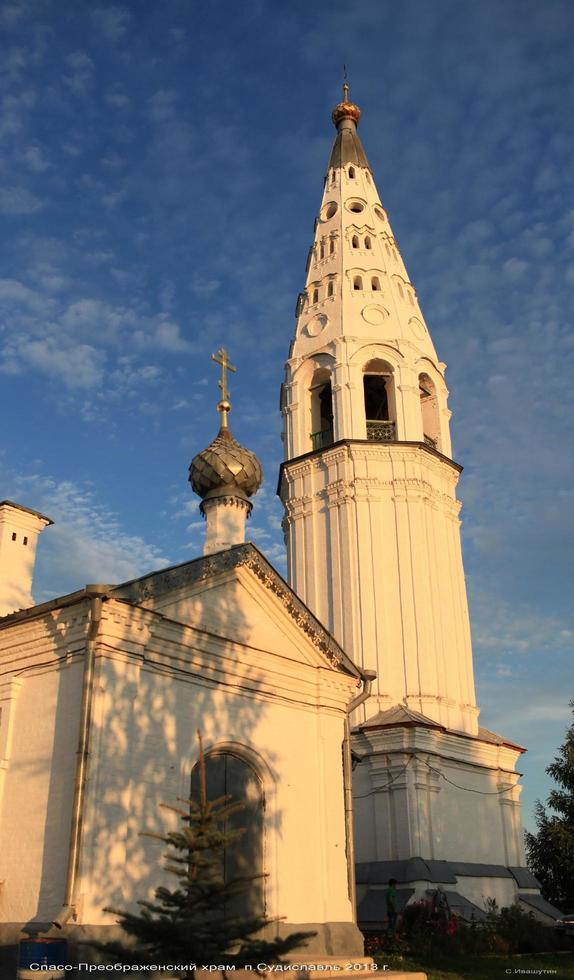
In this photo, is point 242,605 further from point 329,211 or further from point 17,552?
point 329,211

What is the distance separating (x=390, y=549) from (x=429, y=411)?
5269 millimetres

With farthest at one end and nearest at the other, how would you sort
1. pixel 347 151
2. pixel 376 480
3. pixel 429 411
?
pixel 347 151 < pixel 429 411 < pixel 376 480

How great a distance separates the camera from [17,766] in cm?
1233

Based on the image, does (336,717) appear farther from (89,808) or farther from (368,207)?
(368,207)

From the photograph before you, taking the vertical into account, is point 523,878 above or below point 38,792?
below

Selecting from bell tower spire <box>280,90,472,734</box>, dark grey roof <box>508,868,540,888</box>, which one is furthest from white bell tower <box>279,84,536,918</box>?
dark grey roof <box>508,868,540,888</box>

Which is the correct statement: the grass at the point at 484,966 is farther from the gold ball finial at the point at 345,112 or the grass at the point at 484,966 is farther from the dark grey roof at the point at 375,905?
the gold ball finial at the point at 345,112

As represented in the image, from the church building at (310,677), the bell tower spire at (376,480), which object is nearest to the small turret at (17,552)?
the church building at (310,677)

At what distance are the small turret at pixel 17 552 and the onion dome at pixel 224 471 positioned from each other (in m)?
3.12

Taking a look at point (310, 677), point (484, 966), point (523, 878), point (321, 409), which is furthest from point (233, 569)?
point (321, 409)

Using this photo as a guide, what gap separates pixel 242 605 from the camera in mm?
14859

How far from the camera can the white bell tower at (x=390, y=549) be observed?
70.0 ft

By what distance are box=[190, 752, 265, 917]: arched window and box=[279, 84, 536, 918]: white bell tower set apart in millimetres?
7304

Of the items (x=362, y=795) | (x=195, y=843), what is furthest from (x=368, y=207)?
(x=195, y=843)
